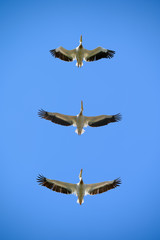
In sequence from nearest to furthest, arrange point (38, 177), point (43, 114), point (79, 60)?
point (38, 177)
point (43, 114)
point (79, 60)

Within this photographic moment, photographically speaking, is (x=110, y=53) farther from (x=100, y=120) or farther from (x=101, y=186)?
(x=101, y=186)

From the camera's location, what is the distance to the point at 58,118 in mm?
15742

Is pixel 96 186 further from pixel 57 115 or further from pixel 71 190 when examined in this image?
pixel 57 115

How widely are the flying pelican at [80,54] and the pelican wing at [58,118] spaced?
2508mm

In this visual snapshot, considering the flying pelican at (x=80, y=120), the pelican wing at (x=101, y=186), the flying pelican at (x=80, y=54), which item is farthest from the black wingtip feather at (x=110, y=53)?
the pelican wing at (x=101, y=186)

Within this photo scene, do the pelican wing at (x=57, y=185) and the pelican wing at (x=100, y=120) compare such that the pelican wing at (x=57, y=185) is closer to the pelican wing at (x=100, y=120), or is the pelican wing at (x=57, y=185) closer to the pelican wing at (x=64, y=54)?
the pelican wing at (x=100, y=120)

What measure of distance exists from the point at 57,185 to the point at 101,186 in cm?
171

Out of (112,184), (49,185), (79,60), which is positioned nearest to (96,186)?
(112,184)

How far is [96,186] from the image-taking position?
1454 centimetres

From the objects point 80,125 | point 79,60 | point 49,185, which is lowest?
point 49,185

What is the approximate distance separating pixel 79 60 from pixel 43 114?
119 inches

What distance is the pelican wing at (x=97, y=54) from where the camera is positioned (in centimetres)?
1636

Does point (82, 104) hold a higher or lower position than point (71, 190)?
higher

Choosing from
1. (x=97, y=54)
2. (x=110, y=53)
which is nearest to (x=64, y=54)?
(x=97, y=54)
